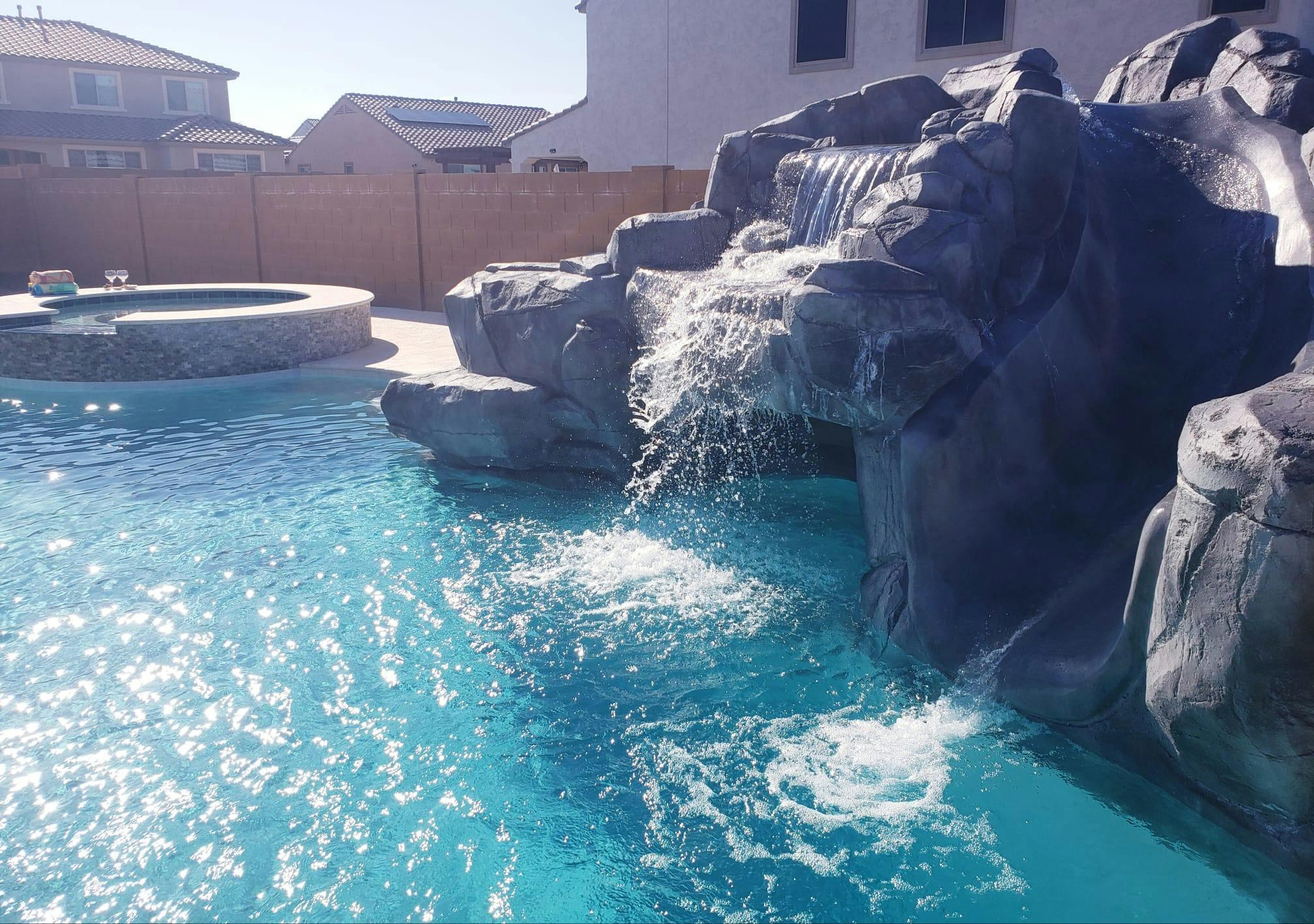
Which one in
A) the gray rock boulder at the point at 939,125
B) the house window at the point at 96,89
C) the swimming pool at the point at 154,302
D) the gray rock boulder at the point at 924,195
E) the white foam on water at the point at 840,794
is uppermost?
the house window at the point at 96,89

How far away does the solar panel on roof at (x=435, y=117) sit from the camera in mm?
34219

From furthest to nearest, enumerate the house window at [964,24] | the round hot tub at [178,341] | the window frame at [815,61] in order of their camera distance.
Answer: the window frame at [815,61] → the house window at [964,24] → the round hot tub at [178,341]

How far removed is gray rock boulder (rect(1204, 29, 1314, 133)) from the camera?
646cm

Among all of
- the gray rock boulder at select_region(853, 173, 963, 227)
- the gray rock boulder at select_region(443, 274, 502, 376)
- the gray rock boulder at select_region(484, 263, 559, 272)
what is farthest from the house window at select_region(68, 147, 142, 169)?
the gray rock boulder at select_region(853, 173, 963, 227)

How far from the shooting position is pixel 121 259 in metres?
20.2

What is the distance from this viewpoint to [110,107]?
115 feet

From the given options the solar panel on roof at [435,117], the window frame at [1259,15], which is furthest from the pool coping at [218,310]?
the solar panel on roof at [435,117]

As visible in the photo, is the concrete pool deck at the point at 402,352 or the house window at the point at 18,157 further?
the house window at the point at 18,157

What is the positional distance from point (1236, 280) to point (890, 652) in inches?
126

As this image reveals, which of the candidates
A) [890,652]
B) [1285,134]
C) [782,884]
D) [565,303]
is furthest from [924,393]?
[565,303]

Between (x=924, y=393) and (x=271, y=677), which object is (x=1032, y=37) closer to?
(x=924, y=393)

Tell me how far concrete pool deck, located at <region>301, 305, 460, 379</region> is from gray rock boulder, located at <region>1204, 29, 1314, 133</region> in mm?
8233

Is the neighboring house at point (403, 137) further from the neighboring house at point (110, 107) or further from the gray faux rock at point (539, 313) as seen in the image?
the gray faux rock at point (539, 313)

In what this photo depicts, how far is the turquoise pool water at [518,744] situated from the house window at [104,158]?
31.4m
